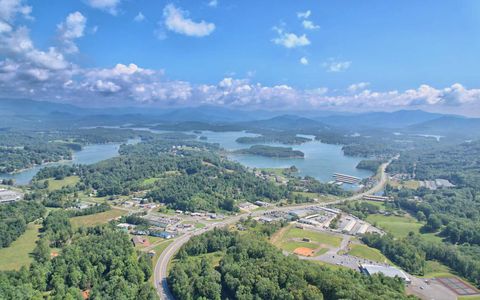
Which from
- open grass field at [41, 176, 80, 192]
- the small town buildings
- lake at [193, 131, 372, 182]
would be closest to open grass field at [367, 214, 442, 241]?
lake at [193, 131, 372, 182]

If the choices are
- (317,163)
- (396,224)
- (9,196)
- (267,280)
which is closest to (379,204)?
(396,224)

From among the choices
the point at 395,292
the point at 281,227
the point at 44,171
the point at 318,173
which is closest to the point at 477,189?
the point at 318,173

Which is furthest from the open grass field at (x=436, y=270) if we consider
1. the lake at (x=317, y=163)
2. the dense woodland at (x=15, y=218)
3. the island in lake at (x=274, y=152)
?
the island in lake at (x=274, y=152)

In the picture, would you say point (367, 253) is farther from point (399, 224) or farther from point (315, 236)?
point (399, 224)

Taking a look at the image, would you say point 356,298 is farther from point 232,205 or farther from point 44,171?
A: point 44,171

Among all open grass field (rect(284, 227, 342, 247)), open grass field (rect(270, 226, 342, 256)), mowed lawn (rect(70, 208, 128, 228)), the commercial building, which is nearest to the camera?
the commercial building

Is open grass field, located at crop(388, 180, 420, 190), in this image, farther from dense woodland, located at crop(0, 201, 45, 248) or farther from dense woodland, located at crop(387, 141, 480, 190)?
dense woodland, located at crop(0, 201, 45, 248)
